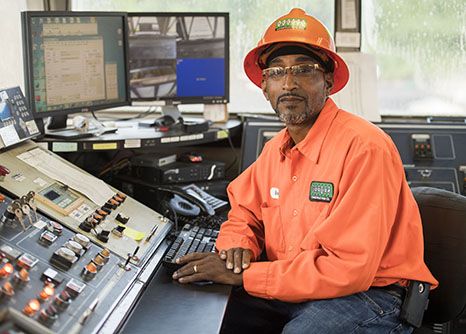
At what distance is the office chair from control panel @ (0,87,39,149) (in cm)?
131

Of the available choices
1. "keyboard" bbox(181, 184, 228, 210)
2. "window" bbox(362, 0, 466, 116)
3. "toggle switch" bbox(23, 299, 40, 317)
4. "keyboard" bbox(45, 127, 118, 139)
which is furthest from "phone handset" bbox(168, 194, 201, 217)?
"window" bbox(362, 0, 466, 116)

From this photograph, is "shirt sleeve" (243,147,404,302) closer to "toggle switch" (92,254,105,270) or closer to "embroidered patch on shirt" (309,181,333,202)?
"embroidered patch on shirt" (309,181,333,202)

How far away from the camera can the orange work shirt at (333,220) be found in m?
1.84

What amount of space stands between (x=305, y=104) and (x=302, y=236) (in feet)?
1.27

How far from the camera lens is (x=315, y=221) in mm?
1997

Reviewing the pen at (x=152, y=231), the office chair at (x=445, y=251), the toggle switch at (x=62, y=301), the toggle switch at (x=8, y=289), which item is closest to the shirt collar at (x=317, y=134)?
the office chair at (x=445, y=251)

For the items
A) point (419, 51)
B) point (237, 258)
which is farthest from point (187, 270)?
point (419, 51)

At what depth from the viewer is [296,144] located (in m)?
2.16

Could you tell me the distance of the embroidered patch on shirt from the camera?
1.96 meters

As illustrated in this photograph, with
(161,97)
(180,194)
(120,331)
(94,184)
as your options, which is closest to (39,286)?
(120,331)

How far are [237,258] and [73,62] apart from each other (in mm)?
1157

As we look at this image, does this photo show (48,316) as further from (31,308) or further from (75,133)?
(75,133)

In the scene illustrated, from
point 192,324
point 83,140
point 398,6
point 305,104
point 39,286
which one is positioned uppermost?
→ point 398,6

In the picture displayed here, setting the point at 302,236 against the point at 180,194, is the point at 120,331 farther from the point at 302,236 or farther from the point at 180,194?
the point at 180,194
